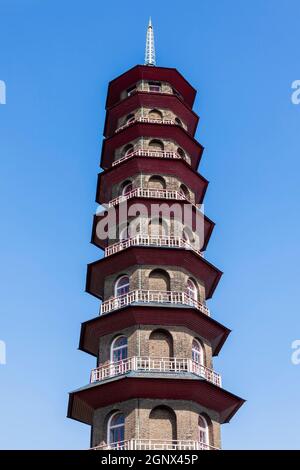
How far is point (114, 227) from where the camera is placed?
35.2 meters

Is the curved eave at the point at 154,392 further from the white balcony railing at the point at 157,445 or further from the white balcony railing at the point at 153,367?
the white balcony railing at the point at 157,445

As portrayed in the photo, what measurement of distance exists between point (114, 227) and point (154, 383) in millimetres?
10431

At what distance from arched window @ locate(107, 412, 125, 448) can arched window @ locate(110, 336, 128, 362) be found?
8.80ft

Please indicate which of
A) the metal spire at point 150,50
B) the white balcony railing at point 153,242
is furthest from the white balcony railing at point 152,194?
the metal spire at point 150,50

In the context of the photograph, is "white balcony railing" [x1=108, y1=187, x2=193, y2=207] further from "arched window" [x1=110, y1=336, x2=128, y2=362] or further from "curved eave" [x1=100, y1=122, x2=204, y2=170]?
"arched window" [x1=110, y1=336, x2=128, y2=362]

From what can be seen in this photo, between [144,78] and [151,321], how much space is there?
715 inches

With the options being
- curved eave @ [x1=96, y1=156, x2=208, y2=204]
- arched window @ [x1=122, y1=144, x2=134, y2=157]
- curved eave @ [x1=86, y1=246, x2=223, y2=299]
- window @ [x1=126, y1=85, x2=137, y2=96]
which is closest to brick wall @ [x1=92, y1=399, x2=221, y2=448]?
curved eave @ [x1=86, y1=246, x2=223, y2=299]

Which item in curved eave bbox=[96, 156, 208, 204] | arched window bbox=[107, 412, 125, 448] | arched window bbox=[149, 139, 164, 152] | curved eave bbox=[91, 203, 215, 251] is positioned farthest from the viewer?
arched window bbox=[149, 139, 164, 152]

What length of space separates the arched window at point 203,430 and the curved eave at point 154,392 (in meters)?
0.61

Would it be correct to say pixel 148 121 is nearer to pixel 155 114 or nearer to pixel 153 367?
pixel 155 114

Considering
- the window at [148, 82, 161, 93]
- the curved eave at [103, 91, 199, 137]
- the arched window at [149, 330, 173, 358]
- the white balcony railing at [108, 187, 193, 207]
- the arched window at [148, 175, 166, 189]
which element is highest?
the window at [148, 82, 161, 93]

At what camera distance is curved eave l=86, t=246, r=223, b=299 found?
32.1 meters
